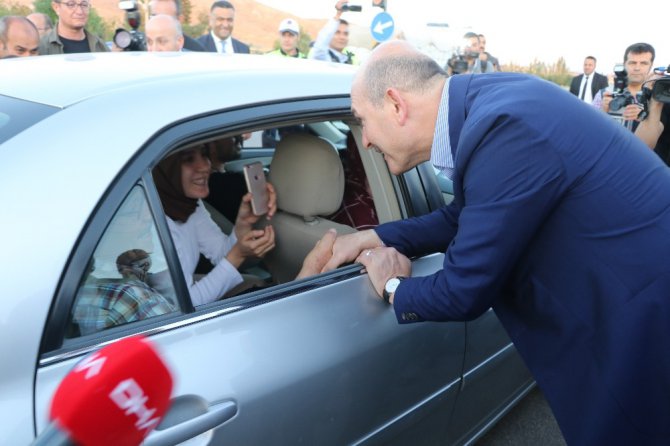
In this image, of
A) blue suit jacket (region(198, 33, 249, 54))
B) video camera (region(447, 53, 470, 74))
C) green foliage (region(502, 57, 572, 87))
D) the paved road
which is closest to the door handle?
the paved road

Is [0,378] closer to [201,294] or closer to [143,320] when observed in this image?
[143,320]

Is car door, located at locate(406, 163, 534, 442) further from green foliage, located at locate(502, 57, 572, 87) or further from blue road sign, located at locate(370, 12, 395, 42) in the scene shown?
green foliage, located at locate(502, 57, 572, 87)

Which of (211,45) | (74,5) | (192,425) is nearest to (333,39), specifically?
(211,45)

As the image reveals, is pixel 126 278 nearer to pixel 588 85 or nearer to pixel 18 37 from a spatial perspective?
pixel 18 37

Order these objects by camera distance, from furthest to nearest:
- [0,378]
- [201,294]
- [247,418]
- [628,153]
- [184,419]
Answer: [201,294] → [628,153] → [247,418] → [184,419] → [0,378]

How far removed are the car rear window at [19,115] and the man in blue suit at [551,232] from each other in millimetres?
798

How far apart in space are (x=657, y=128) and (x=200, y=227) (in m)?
3.49

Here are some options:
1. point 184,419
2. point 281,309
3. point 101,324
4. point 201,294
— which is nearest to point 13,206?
point 101,324

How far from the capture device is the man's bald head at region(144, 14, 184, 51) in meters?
3.89

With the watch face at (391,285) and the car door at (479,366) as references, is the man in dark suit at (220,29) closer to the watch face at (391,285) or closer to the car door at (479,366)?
the car door at (479,366)

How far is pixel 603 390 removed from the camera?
4.87ft

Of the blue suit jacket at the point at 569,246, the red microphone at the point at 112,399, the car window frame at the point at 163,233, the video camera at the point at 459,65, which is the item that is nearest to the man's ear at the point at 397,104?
the blue suit jacket at the point at 569,246

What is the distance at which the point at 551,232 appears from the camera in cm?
141

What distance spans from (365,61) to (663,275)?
0.94 m
